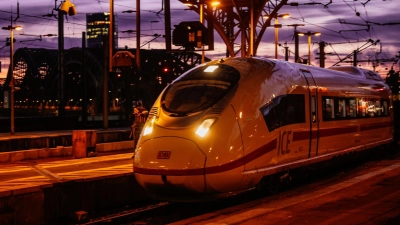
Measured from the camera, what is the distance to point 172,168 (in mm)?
11438

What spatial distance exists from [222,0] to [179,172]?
1833 centimetres

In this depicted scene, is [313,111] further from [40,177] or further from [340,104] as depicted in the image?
[40,177]

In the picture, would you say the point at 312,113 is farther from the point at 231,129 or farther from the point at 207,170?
the point at 207,170

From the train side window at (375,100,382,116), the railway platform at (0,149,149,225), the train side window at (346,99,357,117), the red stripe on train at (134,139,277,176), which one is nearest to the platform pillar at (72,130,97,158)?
the railway platform at (0,149,149,225)

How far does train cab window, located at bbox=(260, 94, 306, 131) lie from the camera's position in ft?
43.1

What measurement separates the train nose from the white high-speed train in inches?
0.7

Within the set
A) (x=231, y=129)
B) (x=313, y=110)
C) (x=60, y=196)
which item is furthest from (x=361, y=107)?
(x=60, y=196)

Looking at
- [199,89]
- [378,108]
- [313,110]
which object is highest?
[199,89]

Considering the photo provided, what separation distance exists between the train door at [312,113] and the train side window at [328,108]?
1.85 ft

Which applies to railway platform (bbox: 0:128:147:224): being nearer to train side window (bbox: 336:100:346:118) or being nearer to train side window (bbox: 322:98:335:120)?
train side window (bbox: 322:98:335:120)

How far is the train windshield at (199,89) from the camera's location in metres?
12.4

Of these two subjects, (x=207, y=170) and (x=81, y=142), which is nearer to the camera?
(x=207, y=170)

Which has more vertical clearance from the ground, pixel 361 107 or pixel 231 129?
pixel 361 107

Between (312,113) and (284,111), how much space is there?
198 cm
